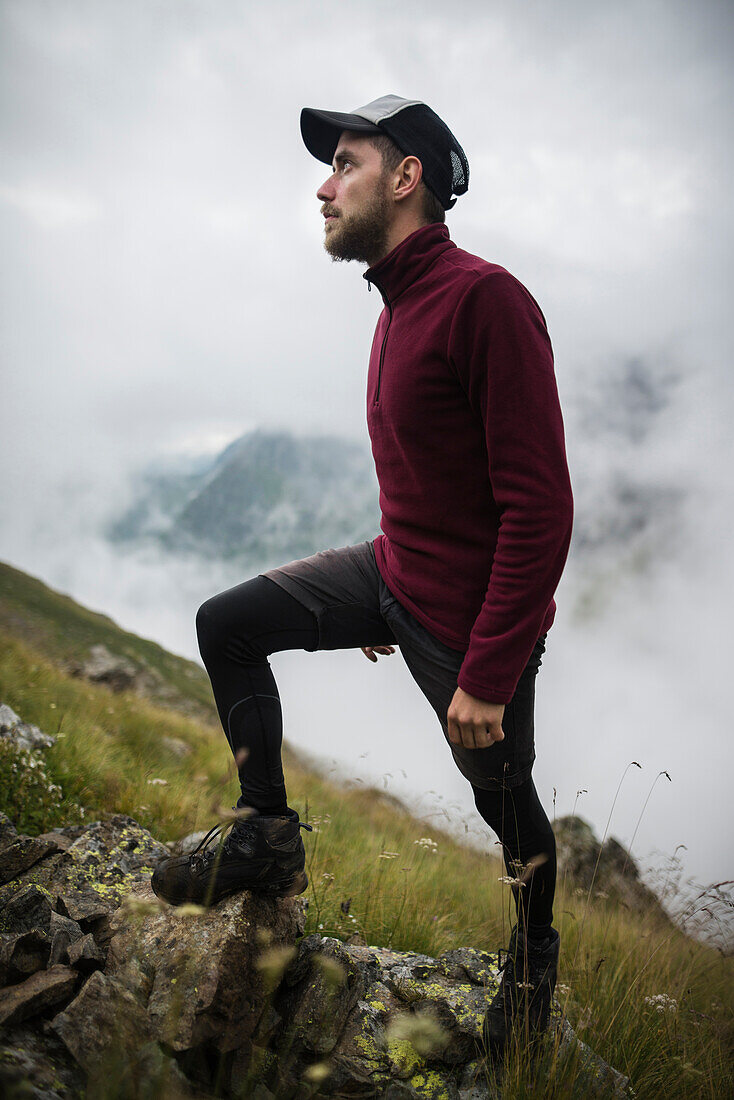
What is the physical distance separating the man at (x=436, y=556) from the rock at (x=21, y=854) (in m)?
0.96

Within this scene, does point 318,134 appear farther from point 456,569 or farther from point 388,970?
point 388,970

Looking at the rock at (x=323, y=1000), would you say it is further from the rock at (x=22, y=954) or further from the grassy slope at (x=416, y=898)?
the rock at (x=22, y=954)

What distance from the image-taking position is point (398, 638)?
271cm

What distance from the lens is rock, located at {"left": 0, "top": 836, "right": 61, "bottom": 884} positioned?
123 inches

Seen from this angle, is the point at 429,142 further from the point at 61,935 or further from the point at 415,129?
the point at 61,935

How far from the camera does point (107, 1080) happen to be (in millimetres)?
1707

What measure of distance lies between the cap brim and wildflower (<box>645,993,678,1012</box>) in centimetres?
398

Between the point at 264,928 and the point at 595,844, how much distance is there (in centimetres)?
717

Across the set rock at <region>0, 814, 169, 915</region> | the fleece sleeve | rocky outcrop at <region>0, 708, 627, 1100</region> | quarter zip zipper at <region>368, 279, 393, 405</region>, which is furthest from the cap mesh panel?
rock at <region>0, 814, 169, 915</region>

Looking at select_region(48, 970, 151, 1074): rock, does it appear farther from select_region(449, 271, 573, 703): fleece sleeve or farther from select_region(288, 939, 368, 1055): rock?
select_region(449, 271, 573, 703): fleece sleeve

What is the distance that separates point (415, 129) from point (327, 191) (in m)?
0.46

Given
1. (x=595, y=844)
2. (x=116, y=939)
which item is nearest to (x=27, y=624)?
(x=595, y=844)

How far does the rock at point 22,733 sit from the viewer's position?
4.63 meters

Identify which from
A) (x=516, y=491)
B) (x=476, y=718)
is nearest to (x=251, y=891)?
(x=476, y=718)
